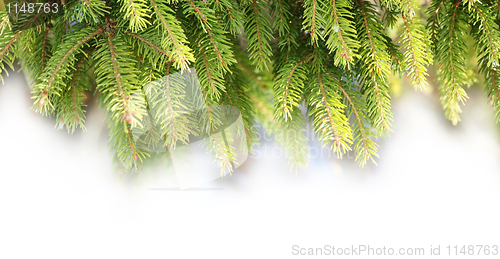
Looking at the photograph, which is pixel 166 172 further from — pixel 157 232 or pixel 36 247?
pixel 36 247

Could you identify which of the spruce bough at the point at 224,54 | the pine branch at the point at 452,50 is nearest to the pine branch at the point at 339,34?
A: the spruce bough at the point at 224,54

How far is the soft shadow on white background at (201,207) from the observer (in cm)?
44

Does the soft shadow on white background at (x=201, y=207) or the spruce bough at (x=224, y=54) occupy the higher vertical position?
the spruce bough at (x=224, y=54)

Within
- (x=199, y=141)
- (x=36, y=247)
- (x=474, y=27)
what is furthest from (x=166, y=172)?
(x=474, y=27)

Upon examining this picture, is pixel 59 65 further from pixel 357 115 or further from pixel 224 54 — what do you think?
pixel 357 115

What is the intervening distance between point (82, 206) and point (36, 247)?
3.2 inches

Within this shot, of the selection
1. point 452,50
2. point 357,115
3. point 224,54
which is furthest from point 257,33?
point 452,50

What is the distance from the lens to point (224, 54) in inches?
13.0

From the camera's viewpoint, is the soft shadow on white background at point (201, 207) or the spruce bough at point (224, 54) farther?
the soft shadow on white background at point (201, 207)

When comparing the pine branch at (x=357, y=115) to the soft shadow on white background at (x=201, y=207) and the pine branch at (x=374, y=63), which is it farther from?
the soft shadow on white background at (x=201, y=207)

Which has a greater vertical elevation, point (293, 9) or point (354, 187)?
point (293, 9)

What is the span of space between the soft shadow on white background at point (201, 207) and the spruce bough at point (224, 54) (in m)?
0.14

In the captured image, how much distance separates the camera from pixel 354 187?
55cm

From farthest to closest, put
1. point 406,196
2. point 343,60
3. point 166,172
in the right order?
point 406,196
point 166,172
point 343,60
